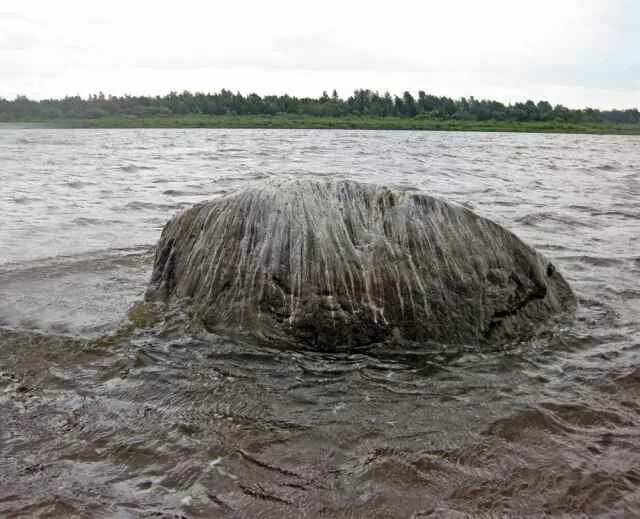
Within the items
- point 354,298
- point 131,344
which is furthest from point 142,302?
point 354,298

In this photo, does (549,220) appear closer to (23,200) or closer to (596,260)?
(596,260)

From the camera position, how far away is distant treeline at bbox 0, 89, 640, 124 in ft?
323

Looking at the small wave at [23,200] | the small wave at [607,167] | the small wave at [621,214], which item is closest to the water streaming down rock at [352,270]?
the small wave at [621,214]

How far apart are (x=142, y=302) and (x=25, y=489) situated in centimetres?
316

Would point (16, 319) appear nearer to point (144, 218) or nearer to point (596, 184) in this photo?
point (144, 218)

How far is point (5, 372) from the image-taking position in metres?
4.46

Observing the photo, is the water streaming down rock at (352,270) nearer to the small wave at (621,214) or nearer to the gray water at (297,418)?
the gray water at (297,418)

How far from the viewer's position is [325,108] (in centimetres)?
10419

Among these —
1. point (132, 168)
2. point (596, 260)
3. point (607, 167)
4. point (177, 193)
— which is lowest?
point (596, 260)

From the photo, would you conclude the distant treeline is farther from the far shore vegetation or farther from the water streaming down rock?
the water streaming down rock

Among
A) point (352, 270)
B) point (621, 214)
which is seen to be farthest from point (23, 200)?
point (621, 214)

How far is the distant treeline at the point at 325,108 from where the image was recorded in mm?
98500

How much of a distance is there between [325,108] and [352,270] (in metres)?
102

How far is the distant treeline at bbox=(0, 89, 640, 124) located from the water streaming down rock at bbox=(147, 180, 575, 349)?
309ft
